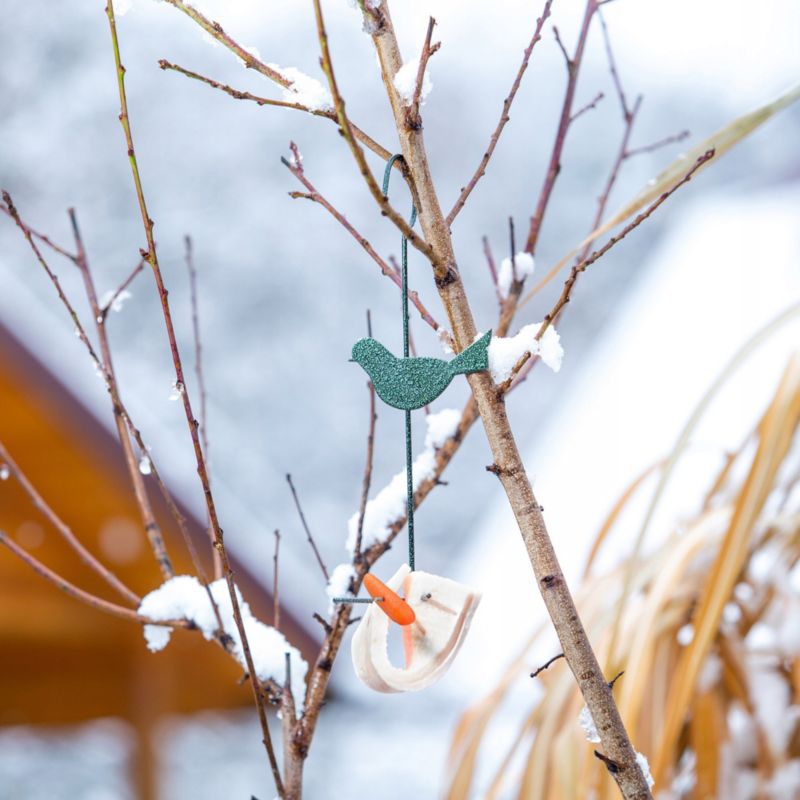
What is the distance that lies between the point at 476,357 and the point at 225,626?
25 centimetres

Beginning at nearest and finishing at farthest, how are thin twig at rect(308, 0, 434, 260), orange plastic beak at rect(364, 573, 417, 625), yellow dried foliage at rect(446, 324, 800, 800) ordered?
1. thin twig at rect(308, 0, 434, 260)
2. orange plastic beak at rect(364, 573, 417, 625)
3. yellow dried foliage at rect(446, 324, 800, 800)

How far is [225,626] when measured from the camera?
1.74ft

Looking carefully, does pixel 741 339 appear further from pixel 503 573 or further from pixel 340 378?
pixel 340 378

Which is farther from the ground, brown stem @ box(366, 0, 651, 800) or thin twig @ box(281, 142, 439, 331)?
thin twig @ box(281, 142, 439, 331)

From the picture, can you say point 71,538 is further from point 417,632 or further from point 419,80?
point 419,80

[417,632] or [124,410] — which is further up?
[124,410]

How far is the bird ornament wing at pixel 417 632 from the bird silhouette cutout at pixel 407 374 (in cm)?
8

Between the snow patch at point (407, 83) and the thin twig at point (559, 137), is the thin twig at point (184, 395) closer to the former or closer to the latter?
the snow patch at point (407, 83)

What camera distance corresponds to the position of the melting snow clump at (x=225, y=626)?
0.50 m

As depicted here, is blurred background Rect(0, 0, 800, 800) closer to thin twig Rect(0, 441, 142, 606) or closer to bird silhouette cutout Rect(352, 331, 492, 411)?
thin twig Rect(0, 441, 142, 606)

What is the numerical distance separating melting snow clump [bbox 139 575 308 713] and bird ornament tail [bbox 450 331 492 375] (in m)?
0.21

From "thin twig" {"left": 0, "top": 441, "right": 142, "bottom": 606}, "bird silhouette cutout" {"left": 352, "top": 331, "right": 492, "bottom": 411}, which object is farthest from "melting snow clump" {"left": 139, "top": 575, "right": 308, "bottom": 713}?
"bird silhouette cutout" {"left": 352, "top": 331, "right": 492, "bottom": 411}

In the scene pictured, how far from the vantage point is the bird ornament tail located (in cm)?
38

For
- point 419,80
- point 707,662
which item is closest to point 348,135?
point 419,80
